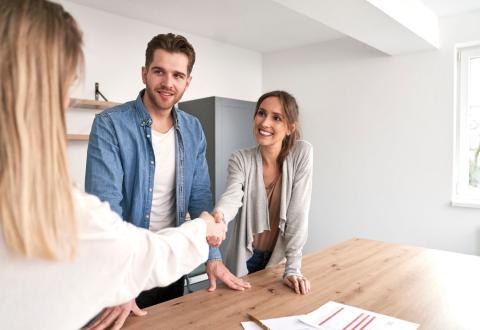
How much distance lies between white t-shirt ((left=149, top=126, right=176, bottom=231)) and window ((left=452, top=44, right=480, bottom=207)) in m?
2.97

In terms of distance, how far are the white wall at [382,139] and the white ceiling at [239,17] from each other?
0.87 feet

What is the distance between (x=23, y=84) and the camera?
601mm

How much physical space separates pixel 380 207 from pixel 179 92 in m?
3.03

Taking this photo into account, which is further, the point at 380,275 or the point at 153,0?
the point at 153,0

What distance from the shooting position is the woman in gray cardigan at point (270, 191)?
1.73 m

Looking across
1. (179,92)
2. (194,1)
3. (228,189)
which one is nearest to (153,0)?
(194,1)

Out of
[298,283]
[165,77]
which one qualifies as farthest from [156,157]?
[298,283]

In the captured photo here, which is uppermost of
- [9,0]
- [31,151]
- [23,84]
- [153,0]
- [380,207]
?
[153,0]

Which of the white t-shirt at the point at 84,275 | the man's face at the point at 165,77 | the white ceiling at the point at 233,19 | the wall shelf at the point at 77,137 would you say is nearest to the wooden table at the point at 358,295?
the white t-shirt at the point at 84,275

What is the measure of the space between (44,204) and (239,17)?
11.3 ft

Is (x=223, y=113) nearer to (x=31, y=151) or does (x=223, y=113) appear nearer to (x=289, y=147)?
(x=289, y=147)

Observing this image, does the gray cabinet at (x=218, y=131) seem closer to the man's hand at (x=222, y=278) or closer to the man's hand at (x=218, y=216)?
the man's hand at (x=222, y=278)

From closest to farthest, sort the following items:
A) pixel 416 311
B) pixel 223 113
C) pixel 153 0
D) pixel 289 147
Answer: pixel 416 311, pixel 289 147, pixel 153 0, pixel 223 113

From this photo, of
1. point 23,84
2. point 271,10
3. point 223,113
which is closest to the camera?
point 23,84
